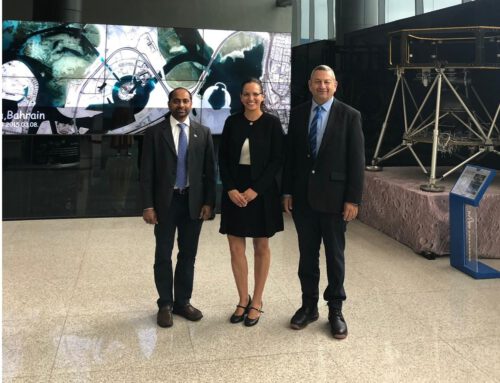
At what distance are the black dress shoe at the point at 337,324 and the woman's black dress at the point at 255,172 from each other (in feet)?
1.91

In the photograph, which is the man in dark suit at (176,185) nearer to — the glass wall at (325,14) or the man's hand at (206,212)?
the man's hand at (206,212)

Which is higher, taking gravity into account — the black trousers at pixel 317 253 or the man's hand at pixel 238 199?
the man's hand at pixel 238 199

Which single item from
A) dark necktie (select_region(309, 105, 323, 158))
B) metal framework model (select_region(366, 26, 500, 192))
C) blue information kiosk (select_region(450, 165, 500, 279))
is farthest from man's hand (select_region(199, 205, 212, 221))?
metal framework model (select_region(366, 26, 500, 192))

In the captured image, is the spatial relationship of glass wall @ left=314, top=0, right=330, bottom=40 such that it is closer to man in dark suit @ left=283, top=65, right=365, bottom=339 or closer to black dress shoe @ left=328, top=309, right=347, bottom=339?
man in dark suit @ left=283, top=65, right=365, bottom=339

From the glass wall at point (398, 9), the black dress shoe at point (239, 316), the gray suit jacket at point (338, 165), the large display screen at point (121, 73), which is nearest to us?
the gray suit jacket at point (338, 165)

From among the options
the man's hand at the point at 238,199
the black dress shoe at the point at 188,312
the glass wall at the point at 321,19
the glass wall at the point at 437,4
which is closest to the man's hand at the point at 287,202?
the man's hand at the point at 238,199

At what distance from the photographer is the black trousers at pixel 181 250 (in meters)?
2.73

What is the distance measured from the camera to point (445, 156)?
5.81 metres

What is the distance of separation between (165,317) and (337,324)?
0.99 metres

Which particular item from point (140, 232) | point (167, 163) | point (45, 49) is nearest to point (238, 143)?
point (167, 163)

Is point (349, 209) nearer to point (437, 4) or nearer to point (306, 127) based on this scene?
point (306, 127)

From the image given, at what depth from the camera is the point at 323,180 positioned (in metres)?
2.57

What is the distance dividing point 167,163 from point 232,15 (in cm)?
425

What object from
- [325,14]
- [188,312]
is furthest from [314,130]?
[325,14]
